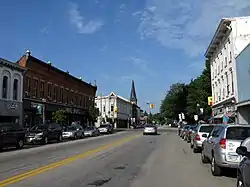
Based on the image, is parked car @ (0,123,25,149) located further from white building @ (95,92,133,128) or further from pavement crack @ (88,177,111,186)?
white building @ (95,92,133,128)

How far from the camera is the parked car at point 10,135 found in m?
22.3

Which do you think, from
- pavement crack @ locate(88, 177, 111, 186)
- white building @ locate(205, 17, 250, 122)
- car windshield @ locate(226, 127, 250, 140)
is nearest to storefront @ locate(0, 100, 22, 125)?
white building @ locate(205, 17, 250, 122)

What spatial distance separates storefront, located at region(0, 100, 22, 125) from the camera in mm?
35125

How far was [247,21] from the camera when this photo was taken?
34.7m

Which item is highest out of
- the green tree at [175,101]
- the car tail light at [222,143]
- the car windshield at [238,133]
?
the green tree at [175,101]

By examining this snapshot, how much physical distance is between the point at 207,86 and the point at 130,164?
53.5 m

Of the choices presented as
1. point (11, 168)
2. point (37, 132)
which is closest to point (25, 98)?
point (37, 132)

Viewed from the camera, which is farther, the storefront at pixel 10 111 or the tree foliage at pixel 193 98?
the tree foliage at pixel 193 98

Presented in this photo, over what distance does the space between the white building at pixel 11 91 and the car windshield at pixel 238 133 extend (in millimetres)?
28202

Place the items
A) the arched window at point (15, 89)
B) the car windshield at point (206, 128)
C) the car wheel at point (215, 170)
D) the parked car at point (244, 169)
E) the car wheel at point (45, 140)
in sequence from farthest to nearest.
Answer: the arched window at point (15, 89) → the car wheel at point (45, 140) → the car windshield at point (206, 128) → the car wheel at point (215, 170) → the parked car at point (244, 169)

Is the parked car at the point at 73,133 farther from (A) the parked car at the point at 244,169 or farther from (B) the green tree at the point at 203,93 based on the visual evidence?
(A) the parked car at the point at 244,169

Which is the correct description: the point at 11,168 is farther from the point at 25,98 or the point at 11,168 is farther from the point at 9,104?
the point at 25,98

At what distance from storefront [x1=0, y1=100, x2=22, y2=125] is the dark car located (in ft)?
21.2

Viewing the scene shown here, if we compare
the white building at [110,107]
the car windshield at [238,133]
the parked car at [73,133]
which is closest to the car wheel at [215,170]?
the car windshield at [238,133]
